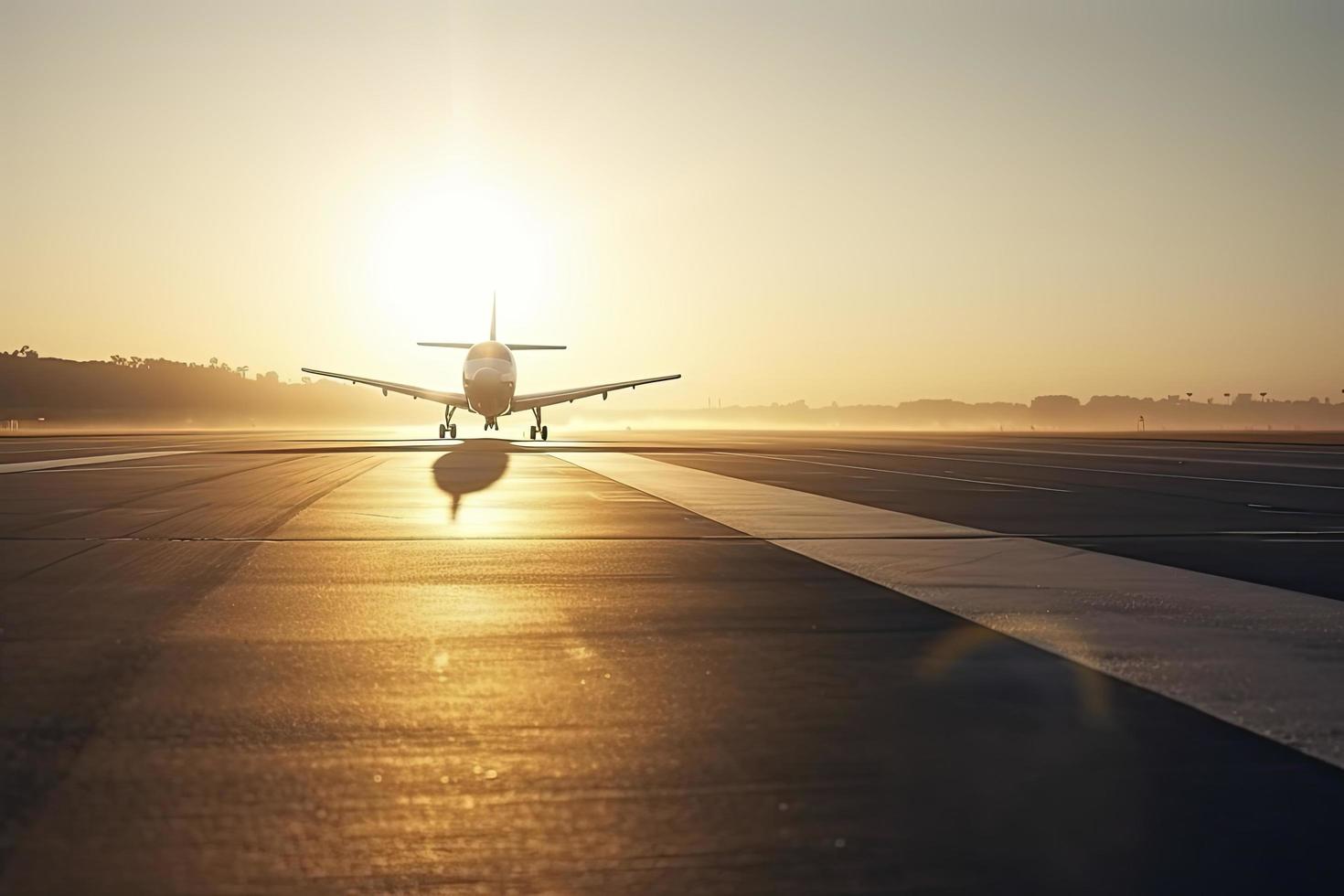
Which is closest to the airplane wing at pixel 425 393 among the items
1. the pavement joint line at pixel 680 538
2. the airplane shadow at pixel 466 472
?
the airplane shadow at pixel 466 472

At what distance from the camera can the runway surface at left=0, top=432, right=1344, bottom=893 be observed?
10.2 ft

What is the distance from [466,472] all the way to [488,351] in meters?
26.5

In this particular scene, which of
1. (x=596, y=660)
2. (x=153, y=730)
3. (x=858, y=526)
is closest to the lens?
(x=153, y=730)

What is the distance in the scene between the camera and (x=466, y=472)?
84.6 feet

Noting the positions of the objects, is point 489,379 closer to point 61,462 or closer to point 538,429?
point 538,429

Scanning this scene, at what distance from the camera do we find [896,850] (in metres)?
3.13

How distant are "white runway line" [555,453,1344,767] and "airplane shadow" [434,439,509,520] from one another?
6125 mm

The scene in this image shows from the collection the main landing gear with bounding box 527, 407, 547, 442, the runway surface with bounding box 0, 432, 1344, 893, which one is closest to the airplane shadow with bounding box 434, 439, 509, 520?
the runway surface with bounding box 0, 432, 1344, 893

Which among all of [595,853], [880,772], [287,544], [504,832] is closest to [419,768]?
[504,832]

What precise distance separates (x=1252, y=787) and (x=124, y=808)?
3.61m

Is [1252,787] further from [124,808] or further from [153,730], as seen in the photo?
[153,730]

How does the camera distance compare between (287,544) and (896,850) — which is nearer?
(896,850)

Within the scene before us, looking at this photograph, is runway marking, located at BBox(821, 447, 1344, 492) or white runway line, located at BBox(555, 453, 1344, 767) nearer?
white runway line, located at BBox(555, 453, 1344, 767)

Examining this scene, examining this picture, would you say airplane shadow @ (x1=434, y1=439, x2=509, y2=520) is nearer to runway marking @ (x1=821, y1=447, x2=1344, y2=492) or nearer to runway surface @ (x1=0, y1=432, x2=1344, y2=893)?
runway surface @ (x1=0, y1=432, x2=1344, y2=893)
